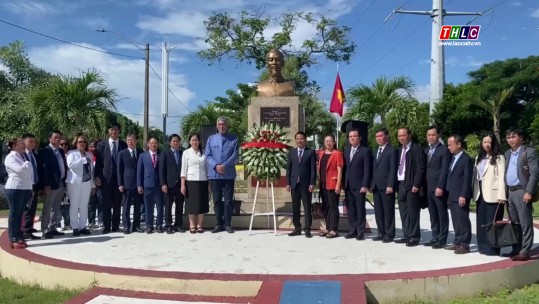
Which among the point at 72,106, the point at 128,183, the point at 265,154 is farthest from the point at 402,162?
the point at 72,106

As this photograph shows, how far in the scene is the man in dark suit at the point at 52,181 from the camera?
7.46m

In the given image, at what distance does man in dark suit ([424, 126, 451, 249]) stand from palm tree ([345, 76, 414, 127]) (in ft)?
50.3

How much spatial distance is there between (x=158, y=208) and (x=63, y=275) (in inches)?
111

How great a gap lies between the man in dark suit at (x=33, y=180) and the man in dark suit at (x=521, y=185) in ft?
20.0

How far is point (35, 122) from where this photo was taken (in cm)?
1576

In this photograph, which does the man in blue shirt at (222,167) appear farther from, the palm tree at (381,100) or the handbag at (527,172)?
the palm tree at (381,100)

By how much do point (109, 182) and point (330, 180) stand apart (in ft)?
11.2

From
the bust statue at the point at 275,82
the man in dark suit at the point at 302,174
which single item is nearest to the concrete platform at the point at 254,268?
the man in dark suit at the point at 302,174

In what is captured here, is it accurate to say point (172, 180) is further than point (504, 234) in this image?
Yes

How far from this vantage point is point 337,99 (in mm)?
14148

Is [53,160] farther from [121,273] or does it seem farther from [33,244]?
[121,273]

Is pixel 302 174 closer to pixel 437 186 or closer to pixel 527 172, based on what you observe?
pixel 437 186

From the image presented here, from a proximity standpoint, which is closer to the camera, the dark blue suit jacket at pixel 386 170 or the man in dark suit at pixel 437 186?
the man in dark suit at pixel 437 186

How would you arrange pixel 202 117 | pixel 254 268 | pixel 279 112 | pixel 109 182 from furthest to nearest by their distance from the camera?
pixel 202 117
pixel 279 112
pixel 109 182
pixel 254 268
